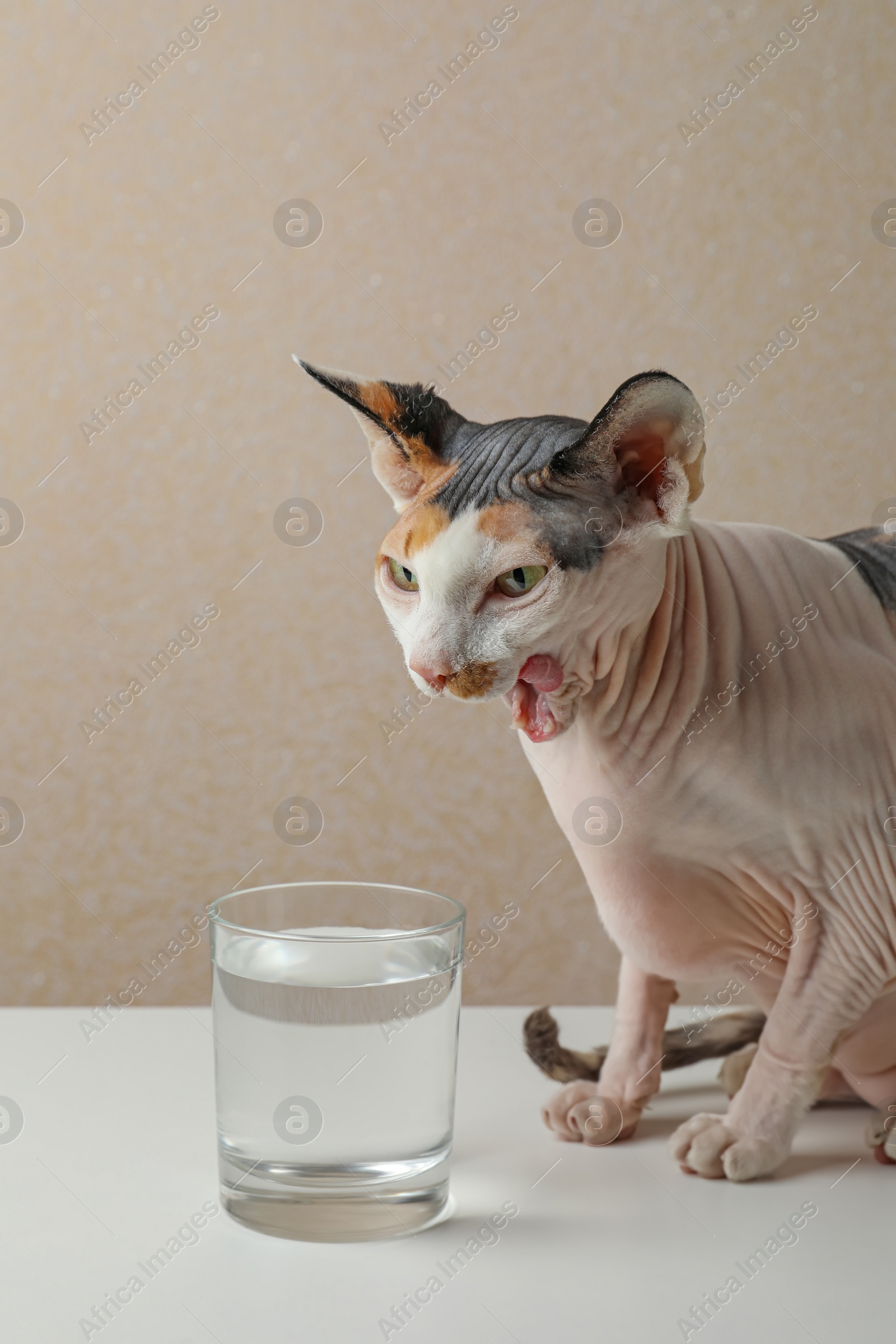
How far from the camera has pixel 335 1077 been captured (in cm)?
63

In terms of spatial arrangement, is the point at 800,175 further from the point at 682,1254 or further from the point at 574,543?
the point at 682,1254

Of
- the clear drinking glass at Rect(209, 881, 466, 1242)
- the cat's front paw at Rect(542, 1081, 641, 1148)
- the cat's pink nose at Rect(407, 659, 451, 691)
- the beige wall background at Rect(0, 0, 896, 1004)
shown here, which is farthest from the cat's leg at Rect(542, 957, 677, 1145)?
the beige wall background at Rect(0, 0, 896, 1004)

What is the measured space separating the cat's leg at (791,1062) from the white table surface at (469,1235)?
0.02 meters

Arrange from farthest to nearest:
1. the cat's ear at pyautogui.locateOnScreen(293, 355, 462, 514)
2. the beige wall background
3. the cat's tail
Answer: the beige wall background → the cat's tail → the cat's ear at pyautogui.locateOnScreen(293, 355, 462, 514)

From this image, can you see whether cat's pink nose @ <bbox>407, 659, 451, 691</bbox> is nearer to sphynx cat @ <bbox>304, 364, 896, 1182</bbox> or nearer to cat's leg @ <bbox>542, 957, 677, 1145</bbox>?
sphynx cat @ <bbox>304, 364, 896, 1182</bbox>

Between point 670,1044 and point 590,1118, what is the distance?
0.45 feet

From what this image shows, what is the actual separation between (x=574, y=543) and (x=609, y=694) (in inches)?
5.0

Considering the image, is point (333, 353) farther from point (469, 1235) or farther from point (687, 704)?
point (469, 1235)

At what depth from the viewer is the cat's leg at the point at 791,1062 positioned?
2.44 feet

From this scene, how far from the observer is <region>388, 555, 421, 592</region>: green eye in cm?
67

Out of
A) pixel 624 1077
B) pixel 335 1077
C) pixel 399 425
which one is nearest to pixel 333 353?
pixel 399 425

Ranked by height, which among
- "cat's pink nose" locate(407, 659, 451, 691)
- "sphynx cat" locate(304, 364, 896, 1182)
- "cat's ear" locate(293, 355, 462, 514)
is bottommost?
"sphynx cat" locate(304, 364, 896, 1182)

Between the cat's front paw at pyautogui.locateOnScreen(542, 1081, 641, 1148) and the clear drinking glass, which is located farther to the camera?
the cat's front paw at pyautogui.locateOnScreen(542, 1081, 641, 1148)

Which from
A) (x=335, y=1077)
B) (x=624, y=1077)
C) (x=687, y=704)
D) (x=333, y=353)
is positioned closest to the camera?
(x=335, y=1077)
